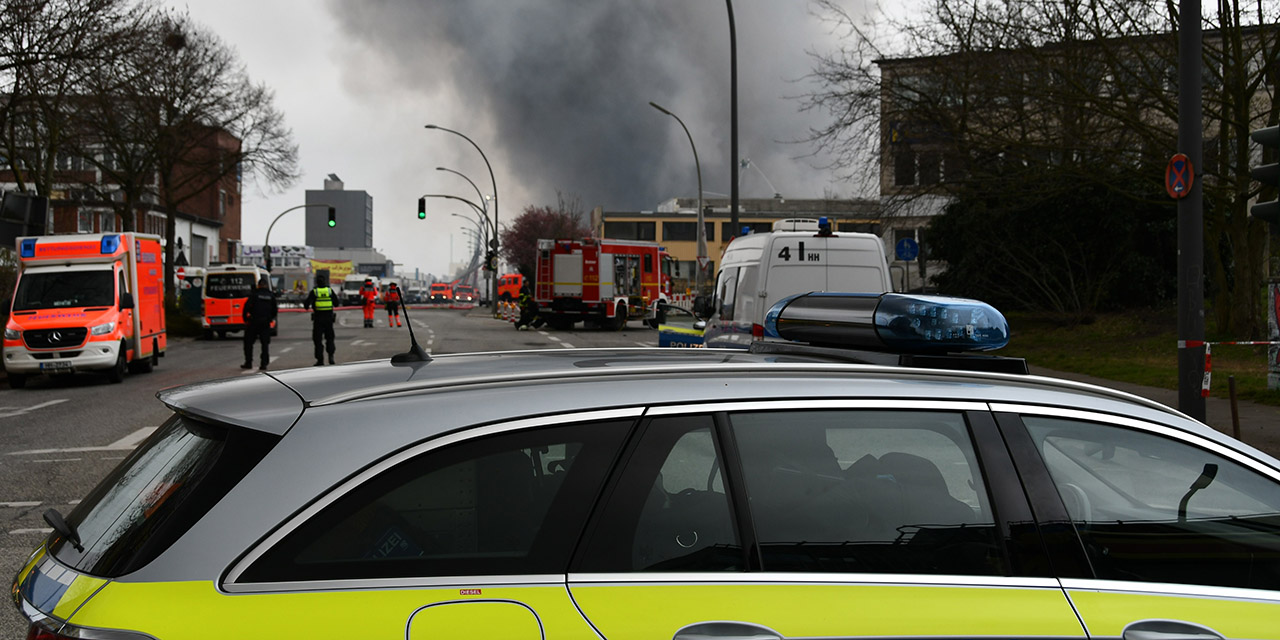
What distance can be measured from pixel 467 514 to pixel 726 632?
592mm

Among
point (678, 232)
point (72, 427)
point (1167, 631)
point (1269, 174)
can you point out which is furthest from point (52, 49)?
point (678, 232)

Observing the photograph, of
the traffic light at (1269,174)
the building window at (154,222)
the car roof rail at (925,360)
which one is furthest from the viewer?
the building window at (154,222)

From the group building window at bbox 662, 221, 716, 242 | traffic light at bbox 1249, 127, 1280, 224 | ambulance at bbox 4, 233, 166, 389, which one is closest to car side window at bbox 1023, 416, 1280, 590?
traffic light at bbox 1249, 127, 1280, 224

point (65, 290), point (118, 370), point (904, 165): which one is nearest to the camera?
point (118, 370)

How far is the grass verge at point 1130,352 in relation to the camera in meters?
16.5

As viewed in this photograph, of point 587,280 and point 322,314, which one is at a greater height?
point 587,280

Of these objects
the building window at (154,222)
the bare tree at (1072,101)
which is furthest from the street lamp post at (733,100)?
the building window at (154,222)

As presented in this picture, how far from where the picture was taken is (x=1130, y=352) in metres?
22.7

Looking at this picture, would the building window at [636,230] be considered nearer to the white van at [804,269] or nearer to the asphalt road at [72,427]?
the asphalt road at [72,427]

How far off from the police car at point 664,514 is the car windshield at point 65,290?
61.5ft

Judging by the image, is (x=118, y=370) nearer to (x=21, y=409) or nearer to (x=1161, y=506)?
(x=21, y=409)

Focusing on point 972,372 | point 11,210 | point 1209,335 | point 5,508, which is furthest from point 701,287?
point 972,372

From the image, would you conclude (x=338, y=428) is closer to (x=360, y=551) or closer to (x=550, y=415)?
(x=360, y=551)

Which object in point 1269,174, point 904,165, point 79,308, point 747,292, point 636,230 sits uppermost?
point 636,230
